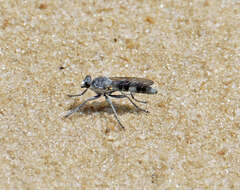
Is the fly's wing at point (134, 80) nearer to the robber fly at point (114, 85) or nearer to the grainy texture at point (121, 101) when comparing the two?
the robber fly at point (114, 85)

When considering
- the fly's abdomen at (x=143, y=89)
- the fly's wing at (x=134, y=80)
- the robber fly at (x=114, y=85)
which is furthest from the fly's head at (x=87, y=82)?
the fly's abdomen at (x=143, y=89)

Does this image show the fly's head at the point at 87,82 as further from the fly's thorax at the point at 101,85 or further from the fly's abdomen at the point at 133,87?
the fly's abdomen at the point at 133,87

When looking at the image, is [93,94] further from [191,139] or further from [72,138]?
[191,139]

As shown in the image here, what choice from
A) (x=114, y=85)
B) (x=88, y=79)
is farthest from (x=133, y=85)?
(x=88, y=79)

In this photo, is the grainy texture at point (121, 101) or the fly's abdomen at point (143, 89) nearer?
the grainy texture at point (121, 101)

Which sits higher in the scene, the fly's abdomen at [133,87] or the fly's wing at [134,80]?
the fly's wing at [134,80]

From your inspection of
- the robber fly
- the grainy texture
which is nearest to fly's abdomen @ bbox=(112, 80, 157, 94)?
the robber fly
